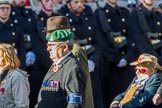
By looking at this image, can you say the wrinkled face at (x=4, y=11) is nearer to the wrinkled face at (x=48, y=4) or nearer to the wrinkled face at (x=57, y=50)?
the wrinkled face at (x=48, y=4)

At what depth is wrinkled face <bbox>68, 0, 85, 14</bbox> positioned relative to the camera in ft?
32.1

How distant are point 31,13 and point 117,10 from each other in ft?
4.46

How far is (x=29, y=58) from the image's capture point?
30.8 ft

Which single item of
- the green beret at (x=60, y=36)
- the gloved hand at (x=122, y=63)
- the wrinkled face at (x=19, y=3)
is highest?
the wrinkled face at (x=19, y=3)

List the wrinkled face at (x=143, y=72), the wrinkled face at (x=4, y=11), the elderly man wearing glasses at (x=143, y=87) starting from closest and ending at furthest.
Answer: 1. the elderly man wearing glasses at (x=143, y=87)
2. the wrinkled face at (x=143, y=72)
3. the wrinkled face at (x=4, y=11)

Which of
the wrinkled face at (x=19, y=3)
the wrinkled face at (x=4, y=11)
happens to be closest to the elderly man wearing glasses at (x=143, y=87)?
the wrinkled face at (x=4, y=11)

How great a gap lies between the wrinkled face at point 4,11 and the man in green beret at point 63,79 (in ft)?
10.6

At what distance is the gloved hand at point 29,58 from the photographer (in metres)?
9.38

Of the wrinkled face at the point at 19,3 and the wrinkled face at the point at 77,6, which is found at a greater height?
the wrinkled face at the point at 19,3

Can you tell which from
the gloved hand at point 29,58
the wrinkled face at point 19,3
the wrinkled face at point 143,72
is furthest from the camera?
the wrinkled face at point 19,3

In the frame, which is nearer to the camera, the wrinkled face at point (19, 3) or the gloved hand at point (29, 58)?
the gloved hand at point (29, 58)

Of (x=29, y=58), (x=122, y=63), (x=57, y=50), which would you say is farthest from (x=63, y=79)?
(x=122, y=63)

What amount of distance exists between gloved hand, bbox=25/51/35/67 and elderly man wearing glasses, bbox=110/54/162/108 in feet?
6.39

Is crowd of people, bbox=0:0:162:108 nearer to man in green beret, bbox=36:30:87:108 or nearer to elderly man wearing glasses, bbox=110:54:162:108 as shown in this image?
elderly man wearing glasses, bbox=110:54:162:108
